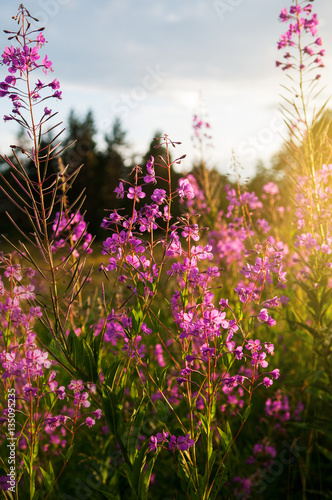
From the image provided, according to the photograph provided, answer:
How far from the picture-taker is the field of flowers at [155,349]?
166 cm

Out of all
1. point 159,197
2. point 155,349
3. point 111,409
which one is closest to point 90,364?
point 111,409

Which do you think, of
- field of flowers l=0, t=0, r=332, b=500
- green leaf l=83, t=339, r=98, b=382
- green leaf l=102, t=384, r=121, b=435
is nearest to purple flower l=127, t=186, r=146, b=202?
field of flowers l=0, t=0, r=332, b=500

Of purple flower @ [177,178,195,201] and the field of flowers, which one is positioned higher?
purple flower @ [177,178,195,201]

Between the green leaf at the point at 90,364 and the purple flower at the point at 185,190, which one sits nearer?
the green leaf at the point at 90,364

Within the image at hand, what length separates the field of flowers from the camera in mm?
1656

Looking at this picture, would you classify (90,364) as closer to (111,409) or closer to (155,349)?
(111,409)

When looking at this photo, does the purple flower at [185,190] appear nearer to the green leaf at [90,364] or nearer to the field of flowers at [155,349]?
the field of flowers at [155,349]

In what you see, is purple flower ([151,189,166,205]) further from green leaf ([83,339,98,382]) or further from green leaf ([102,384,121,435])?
green leaf ([102,384,121,435])

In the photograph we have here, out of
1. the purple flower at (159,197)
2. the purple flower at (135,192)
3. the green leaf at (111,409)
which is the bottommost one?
the green leaf at (111,409)

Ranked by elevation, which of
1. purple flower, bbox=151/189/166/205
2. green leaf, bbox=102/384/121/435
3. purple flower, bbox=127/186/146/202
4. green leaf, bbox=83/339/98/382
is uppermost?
purple flower, bbox=127/186/146/202

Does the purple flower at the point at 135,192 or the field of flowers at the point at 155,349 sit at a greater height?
the purple flower at the point at 135,192

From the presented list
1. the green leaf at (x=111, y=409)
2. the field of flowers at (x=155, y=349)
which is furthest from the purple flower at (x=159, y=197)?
the green leaf at (x=111, y=409)

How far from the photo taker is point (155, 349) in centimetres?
365

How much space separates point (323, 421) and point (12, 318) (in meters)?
1.84
